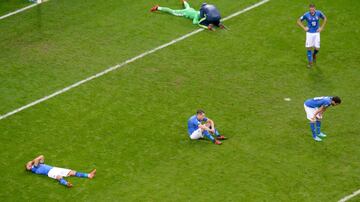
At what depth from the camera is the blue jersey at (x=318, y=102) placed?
22.0 meters

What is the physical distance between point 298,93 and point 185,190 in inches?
254

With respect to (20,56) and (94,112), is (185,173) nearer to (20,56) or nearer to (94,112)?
(94,112)

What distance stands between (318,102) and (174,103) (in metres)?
4.92

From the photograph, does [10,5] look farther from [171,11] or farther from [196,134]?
[196,134]

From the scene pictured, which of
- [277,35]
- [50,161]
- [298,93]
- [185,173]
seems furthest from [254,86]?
[50,161]

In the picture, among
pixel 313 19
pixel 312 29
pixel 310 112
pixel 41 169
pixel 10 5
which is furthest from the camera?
pixel 10 5

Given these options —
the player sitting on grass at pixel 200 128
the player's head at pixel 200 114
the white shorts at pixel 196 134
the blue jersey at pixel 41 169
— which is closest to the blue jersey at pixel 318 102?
the player sitting on grass at pixel 200 128

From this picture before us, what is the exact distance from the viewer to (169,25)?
95.8 feet

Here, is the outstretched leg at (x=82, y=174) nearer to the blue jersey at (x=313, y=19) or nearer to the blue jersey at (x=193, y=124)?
the blue jersey at (x=193, y=124)

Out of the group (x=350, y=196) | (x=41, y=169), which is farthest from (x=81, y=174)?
(x=350, y=196)

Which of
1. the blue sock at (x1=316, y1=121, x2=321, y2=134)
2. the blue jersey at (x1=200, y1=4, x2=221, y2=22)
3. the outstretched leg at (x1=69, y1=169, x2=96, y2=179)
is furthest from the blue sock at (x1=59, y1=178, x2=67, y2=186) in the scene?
the blue jersey at (x1=200, y1=4, x2=221, y2=22)

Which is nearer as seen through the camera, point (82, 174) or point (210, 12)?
point (82, 174)

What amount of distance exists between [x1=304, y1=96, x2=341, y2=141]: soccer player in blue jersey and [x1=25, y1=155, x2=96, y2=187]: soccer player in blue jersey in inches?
261

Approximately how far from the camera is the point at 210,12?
93.0 ft
